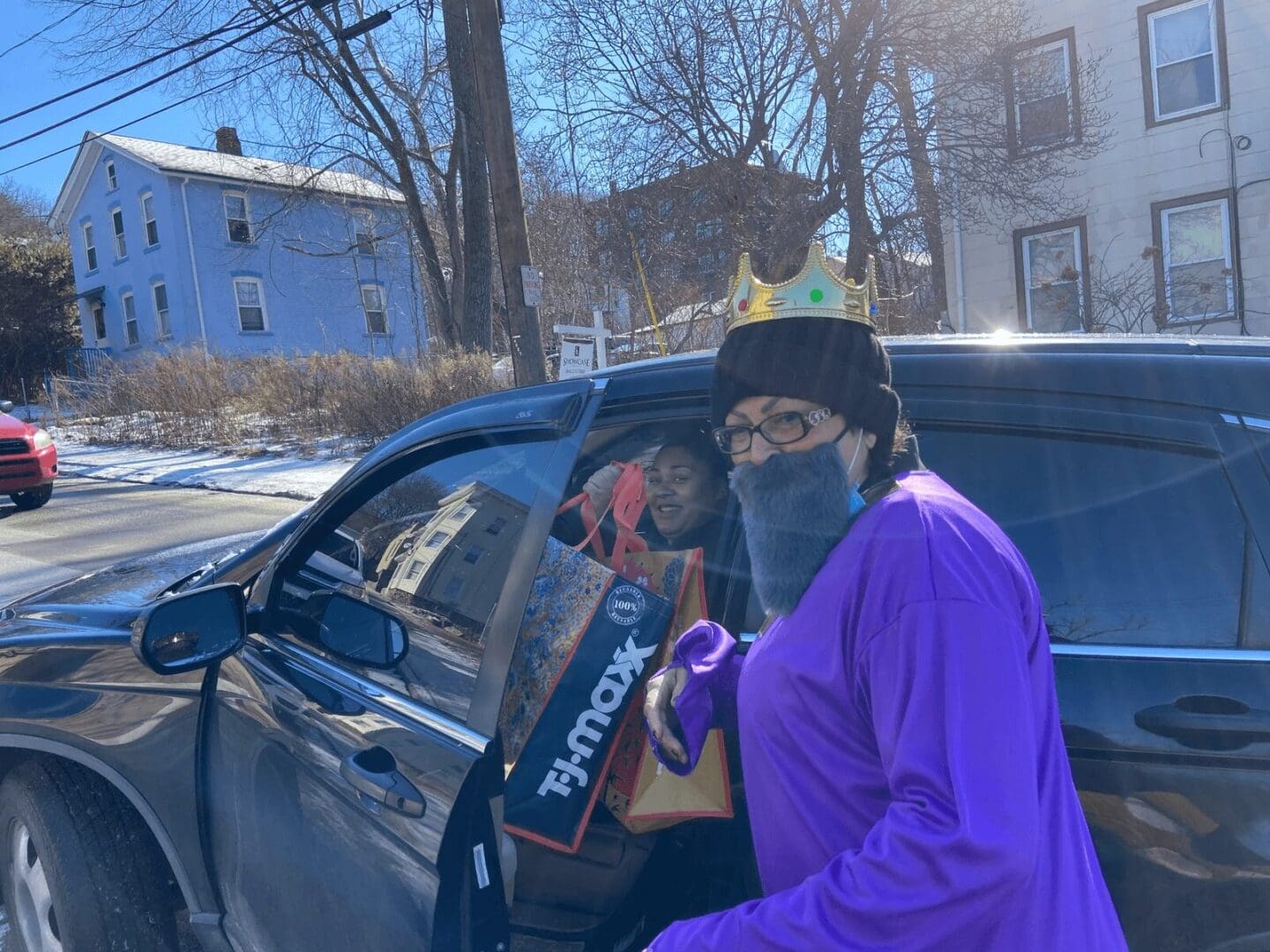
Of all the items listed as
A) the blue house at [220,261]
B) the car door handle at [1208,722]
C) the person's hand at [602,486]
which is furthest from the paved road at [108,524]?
the blue house at [220,261]

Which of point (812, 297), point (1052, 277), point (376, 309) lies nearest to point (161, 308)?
point (376, 309)

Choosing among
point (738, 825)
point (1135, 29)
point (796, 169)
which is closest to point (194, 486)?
point (796, 169)

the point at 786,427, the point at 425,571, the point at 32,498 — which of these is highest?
the point at 786,427

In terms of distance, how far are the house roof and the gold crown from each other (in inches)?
993

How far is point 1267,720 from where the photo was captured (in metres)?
1.43

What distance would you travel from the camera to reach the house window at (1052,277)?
1585 centimetres

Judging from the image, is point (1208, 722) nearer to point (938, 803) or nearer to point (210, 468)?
point (938, 803)

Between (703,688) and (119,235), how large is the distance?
120 ft

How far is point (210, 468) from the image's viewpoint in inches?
599

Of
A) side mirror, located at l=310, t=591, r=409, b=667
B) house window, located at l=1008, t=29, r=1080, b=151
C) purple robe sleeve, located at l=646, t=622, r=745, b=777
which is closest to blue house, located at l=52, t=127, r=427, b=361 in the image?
house window, located at l=1008, t=29, r=1080, b=151

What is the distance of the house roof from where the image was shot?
2783 cm

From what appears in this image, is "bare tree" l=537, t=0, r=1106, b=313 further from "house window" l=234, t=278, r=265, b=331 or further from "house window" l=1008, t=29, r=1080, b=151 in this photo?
"house window" l=234, t=278, r=265, b=331

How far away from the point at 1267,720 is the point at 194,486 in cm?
1401

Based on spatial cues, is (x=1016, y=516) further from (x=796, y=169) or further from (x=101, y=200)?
(x=101, y=200)
